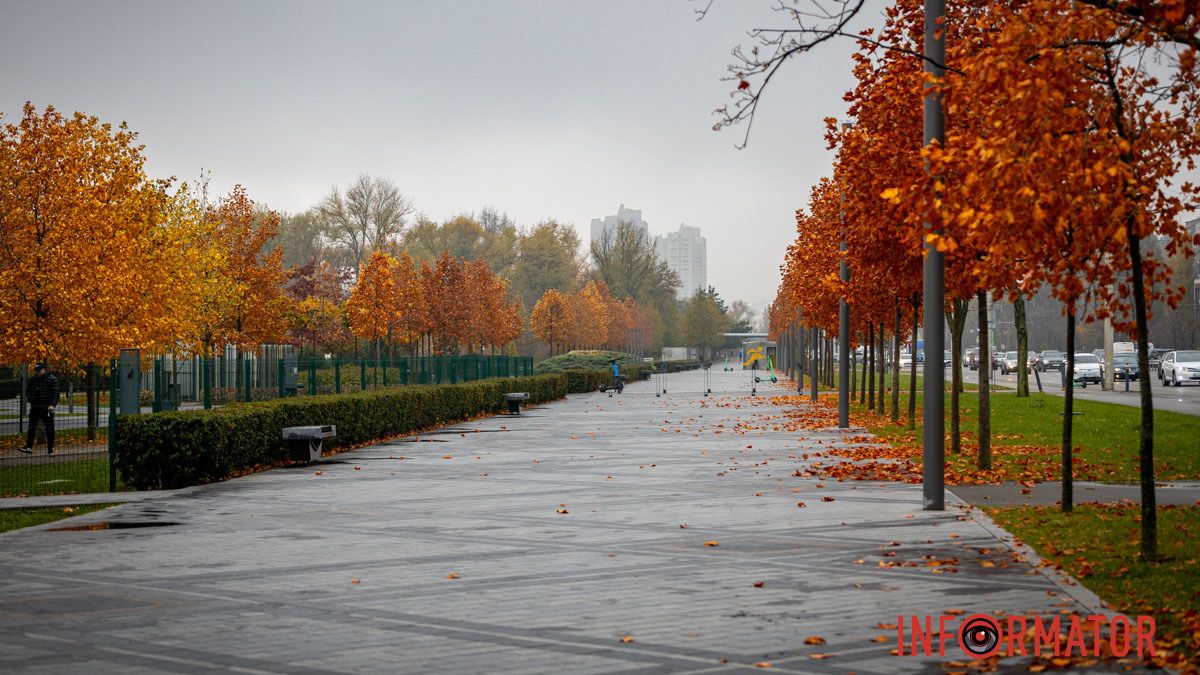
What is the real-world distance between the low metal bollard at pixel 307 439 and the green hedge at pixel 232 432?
0.20 m

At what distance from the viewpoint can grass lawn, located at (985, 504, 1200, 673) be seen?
7.11 metres

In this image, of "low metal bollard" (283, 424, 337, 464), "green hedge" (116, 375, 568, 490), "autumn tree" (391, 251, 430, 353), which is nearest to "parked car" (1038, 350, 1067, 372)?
"autumn tree" (391, 251, 430, 353)

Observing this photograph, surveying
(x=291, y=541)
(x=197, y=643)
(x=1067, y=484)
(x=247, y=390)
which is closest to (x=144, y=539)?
(x=291, y=541)

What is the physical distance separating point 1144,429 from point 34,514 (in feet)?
37.7

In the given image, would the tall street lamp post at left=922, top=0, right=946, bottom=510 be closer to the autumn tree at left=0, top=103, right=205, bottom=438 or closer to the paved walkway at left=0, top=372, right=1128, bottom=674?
the paved walkway at left=0, top=372, right=1128, bottom=674

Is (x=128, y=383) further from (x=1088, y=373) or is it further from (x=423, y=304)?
(x=423, y=304)

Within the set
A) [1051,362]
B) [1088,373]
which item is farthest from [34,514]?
[1051,362]

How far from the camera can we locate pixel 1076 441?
67.7ft

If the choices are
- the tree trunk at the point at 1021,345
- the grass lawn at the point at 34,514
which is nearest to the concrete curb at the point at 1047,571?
the grass lawn at the point at 34,514

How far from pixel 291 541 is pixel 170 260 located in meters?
21.3

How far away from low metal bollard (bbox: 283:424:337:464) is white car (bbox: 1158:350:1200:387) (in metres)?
41.2

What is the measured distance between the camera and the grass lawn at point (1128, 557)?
23.3ft

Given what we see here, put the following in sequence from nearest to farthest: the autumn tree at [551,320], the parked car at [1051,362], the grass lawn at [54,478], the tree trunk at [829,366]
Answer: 1. the grass lawn at [54,478]
2. the tree trunk at [829,366]
3. the parked car at [1051,362]
4. the autumn tree at [551,320]

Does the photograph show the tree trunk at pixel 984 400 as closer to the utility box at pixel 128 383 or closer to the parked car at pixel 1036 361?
the utility box at pixel 128 383
